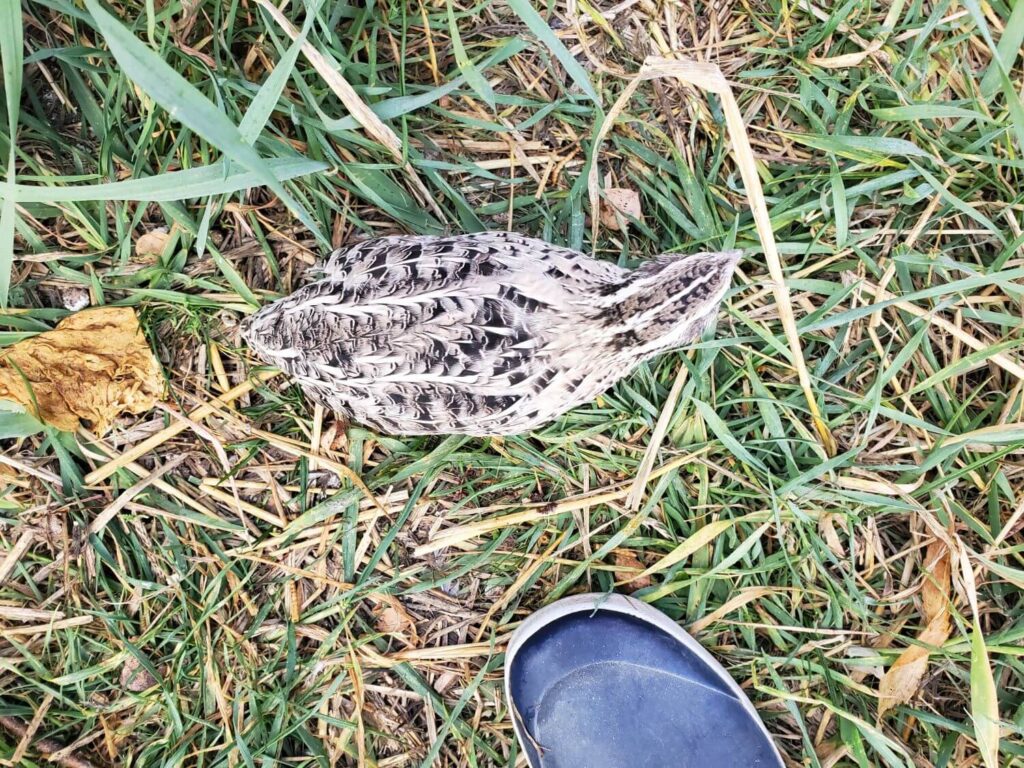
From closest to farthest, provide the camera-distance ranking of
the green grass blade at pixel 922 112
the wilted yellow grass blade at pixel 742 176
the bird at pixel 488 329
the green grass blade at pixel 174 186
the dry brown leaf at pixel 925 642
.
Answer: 1. the green grass blade at pixel 174 186
2. the bird at pixel 488 329
3. the wilted yellow grass blade at pixel 742 176
4. the green grass blade at pixel 922 112
5. the dry brown leaf at pixel 925 642

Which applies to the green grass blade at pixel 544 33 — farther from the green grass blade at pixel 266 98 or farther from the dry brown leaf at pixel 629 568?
the dry brown leaf at pixel 629 568

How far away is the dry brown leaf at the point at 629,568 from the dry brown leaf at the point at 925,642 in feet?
2.94

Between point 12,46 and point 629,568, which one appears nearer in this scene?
point 12,46

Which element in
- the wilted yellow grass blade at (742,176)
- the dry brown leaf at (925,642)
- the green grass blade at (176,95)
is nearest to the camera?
the green grass blade at (176,95)

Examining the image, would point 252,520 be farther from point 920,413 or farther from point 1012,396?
point 1012,396

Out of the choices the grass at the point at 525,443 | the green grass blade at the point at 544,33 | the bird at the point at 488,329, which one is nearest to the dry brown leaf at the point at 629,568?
the grass at the point at 525,443

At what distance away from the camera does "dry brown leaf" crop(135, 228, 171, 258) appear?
8.39ft

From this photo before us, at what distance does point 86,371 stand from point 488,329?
4.94 feet

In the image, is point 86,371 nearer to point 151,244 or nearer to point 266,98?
point 151,244

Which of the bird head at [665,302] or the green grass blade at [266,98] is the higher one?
the green grass blade at [266,98]

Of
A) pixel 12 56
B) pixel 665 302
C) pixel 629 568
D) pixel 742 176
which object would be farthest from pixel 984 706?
pixel 12 56

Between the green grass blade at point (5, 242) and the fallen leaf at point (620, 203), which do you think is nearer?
the green grass blade at point (5, 242)

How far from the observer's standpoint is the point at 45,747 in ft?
8.41

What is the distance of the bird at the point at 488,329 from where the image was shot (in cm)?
195
